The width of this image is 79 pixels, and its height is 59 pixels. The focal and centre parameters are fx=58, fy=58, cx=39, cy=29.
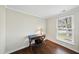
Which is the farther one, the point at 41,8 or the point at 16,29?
the point at 16,29

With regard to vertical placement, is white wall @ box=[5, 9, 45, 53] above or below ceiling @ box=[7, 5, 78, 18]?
below

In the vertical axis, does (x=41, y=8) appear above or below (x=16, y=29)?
above

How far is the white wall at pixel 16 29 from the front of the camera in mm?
2693

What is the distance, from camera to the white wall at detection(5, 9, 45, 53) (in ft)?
8.84

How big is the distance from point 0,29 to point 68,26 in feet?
11.2

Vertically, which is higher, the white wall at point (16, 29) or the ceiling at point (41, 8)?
the ceiling at point (41, 8)

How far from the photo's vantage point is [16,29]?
3.01m

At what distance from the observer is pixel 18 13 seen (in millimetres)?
3096

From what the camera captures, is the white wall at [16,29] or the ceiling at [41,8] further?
the white wall at [16,29]

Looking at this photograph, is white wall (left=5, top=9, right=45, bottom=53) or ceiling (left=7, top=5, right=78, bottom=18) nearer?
ceiling (left=7, top=5, right=78, bottom=18)
